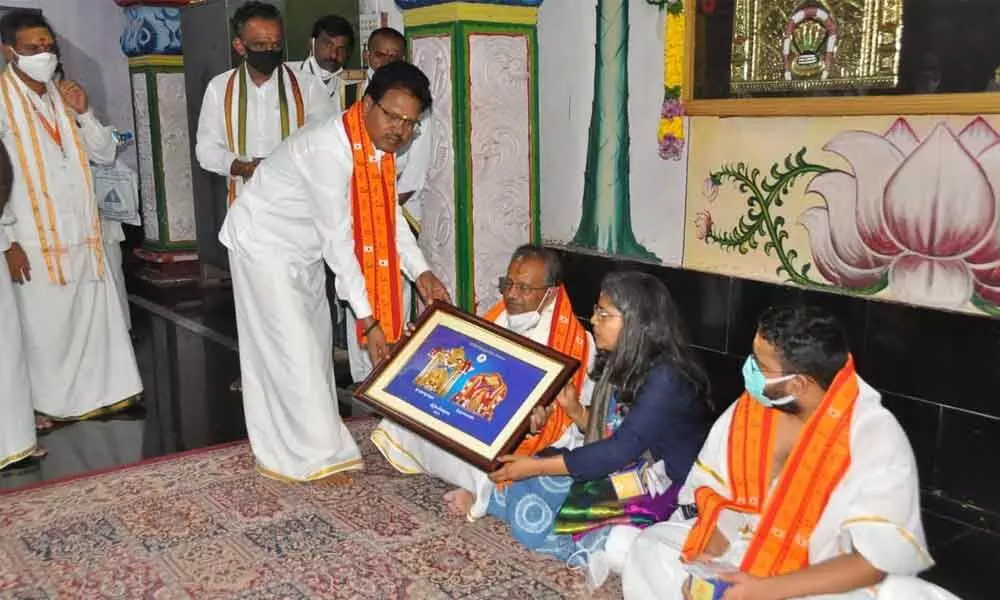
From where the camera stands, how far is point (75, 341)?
4.70m

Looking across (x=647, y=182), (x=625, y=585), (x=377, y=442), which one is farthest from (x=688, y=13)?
(x=625, y=585)

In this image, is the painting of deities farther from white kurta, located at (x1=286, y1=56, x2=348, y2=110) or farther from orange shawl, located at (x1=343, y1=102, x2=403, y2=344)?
white kurta, located at (x1=286, y1=56, x2=348, y2=110)

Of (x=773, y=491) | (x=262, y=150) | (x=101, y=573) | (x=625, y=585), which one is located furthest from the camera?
(x=262, y=150)

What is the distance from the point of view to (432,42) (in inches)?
188

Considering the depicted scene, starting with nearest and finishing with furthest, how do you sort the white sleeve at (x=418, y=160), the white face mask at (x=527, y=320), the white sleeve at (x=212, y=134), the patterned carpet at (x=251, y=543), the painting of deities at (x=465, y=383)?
the patterned carpet at (x=251, y=543) → the painting of deities at (x=465, y=383) → the white face mask at (x=527, y=320) → the white sleeve at (x=418, y=160) → the white sleeve at (x=212, y=134)

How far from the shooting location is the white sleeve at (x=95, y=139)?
480 cm

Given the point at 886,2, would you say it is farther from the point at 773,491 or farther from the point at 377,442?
the point at 377,442

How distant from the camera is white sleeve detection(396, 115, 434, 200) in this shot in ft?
15.8

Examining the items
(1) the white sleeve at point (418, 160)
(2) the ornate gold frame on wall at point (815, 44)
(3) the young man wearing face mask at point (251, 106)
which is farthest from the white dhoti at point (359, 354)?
(2) the ornate gold frame on wall at point (815, 44)

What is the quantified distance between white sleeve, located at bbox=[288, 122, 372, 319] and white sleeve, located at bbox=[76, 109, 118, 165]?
74.9 inches

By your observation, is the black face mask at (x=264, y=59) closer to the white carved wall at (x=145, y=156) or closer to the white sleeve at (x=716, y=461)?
the white sleeve at (x=716, y=461)

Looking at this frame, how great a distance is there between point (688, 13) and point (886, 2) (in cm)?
92

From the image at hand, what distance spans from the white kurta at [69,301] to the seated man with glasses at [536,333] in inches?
84.5

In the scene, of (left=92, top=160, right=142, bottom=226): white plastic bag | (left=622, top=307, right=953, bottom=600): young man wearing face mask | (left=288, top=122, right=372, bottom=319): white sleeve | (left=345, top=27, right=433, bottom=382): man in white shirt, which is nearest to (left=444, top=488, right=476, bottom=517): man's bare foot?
(left=288, top=122, right=372, bottom=319): white sleeve
